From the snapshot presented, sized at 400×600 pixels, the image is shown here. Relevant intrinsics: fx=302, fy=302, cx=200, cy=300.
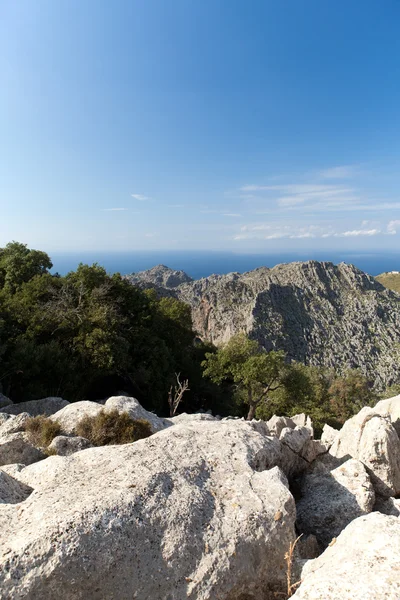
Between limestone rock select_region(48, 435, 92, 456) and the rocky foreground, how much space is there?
1858mm

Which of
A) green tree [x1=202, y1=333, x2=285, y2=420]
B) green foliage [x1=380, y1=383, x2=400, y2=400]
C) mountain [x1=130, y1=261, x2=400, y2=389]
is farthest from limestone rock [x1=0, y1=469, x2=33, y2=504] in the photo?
mountain [x1=130, y1=261, x2=400, y2=389]

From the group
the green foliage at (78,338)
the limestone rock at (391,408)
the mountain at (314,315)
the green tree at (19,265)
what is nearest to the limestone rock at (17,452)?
the green foliage at (78,338)

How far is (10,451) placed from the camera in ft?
30.0

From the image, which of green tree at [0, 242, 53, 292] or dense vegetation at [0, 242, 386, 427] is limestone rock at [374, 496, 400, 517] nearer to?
dense vegetation at [0, 242, 386, 427]

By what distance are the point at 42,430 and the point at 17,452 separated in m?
1.56

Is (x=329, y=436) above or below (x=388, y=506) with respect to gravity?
below

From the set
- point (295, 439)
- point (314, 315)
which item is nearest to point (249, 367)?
point (295, 439)

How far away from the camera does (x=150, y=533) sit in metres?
5.04

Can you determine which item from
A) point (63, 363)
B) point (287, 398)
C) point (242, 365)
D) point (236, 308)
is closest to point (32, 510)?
point (63, 363)

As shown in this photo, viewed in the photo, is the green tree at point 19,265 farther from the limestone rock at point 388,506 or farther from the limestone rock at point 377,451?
the limestone rock at point 388,506

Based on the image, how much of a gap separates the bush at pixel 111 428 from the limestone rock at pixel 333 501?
5658 millimetres

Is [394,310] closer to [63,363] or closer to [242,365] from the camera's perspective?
[242,365]

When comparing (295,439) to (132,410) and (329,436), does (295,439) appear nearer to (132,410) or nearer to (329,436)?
(329,436)

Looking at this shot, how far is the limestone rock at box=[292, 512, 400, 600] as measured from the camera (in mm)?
3721
